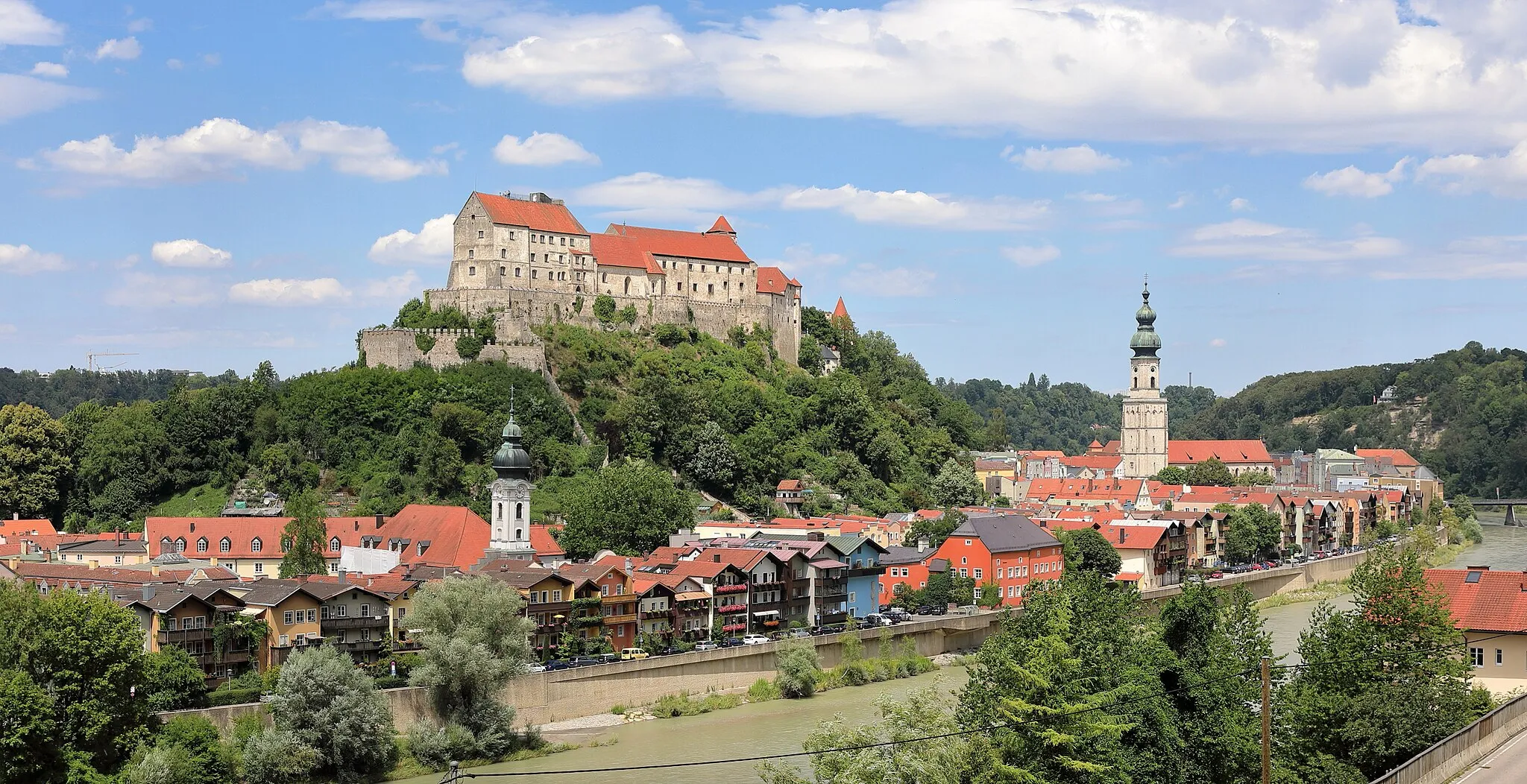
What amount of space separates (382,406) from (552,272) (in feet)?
42.9

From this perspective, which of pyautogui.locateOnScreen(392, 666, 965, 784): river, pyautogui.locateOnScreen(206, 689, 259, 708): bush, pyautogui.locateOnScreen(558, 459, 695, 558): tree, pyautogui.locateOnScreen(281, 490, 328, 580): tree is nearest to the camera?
pyautogui.locateOnScreen(392, 666, 965, 784): river

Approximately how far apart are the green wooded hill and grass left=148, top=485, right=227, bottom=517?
11019 centimetres

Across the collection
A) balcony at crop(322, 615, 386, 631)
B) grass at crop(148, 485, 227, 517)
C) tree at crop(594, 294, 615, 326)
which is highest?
tree at crop(594, 294, 615, 326)

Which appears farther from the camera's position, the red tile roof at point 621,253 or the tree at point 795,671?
the red tile roof at point 621,253

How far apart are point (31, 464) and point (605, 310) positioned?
1087 inches

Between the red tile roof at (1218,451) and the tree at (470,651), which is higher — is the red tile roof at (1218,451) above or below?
above

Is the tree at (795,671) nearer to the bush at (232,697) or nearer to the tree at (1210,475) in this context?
the bush at (232,697)

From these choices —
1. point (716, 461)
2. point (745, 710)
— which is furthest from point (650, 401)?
point (745, 710)

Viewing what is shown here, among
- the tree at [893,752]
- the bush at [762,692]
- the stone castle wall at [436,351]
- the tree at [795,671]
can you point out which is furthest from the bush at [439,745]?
the stone castle wall at [436,351]

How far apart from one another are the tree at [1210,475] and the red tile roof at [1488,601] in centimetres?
7696

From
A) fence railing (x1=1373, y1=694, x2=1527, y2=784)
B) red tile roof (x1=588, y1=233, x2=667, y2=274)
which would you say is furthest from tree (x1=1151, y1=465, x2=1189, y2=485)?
fence railing (x1=1373, y1=694, x2=1527, y2=784)

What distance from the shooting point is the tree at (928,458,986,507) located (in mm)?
81750

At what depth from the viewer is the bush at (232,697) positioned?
38.7m

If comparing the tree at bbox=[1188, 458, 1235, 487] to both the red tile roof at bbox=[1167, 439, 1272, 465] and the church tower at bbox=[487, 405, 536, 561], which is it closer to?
the red tile roof at bbox=[1167, 439, 1272, 465]
